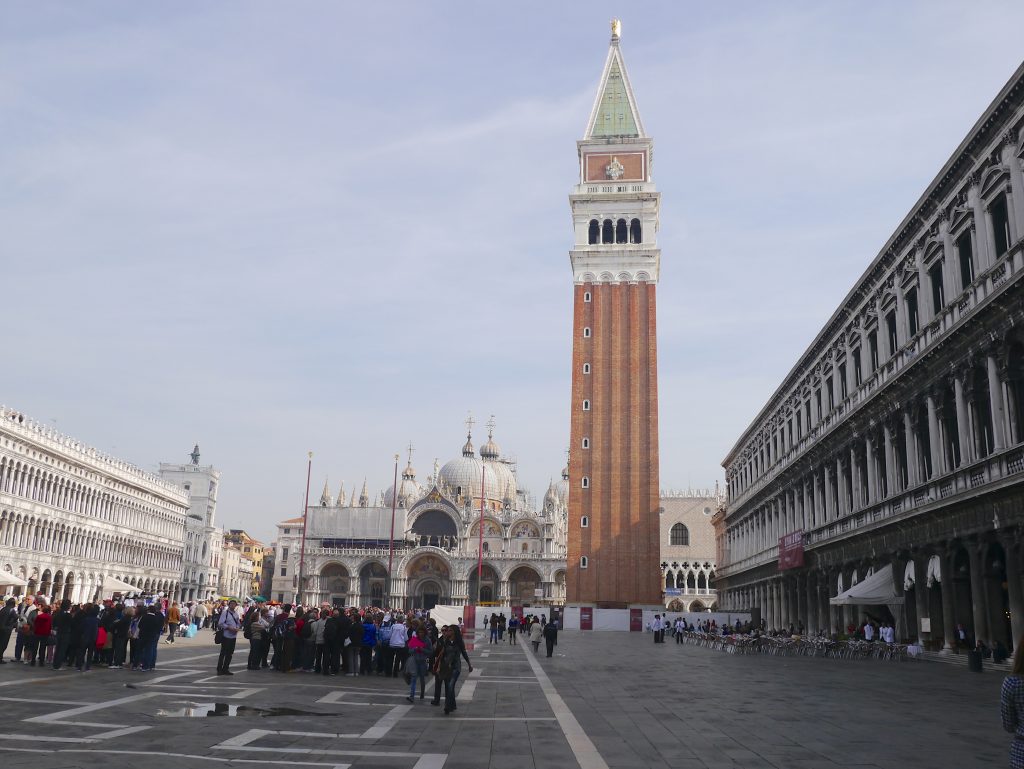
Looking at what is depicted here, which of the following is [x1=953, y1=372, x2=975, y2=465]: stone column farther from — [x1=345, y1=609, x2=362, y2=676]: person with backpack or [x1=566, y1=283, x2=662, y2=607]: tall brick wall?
[x1=566, y1=283, x2=662, y2=607]: tall brick wall

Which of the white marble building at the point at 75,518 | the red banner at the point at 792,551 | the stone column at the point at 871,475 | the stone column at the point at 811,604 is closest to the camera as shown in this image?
the stone column at the point at 871,475

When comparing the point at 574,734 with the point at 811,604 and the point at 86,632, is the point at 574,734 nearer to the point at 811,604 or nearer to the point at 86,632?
the point at 86,632

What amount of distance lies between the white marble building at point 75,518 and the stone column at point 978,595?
3543cm

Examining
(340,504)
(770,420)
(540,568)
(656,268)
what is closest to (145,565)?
(340,504)

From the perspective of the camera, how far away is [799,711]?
45.4ft

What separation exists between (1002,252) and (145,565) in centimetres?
7067

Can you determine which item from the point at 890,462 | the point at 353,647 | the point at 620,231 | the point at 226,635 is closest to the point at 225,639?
the point at 226,635

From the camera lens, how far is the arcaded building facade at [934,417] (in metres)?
20.6

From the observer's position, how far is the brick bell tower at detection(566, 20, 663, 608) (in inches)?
2564

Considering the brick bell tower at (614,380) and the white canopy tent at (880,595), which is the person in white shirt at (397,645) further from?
the brick bell tower at (614,380)

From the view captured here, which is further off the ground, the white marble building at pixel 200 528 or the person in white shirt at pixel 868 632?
the white marble building at pixel 200 528

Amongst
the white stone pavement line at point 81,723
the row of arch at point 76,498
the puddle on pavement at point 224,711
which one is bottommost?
the puddle on pavement at point 224,711

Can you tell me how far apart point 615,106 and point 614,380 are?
25.2 meters

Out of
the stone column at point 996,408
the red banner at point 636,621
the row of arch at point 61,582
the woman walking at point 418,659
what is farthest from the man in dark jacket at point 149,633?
the red banner at point 636,621
